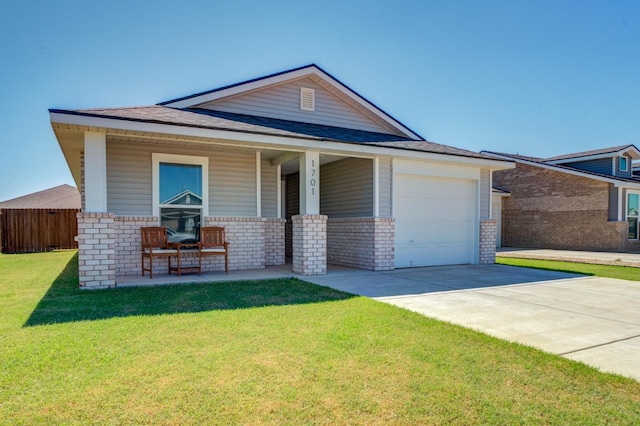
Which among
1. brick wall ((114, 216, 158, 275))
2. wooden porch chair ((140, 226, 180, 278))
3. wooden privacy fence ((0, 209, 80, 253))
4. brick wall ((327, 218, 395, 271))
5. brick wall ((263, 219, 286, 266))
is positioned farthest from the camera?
wooden privacy fence ((0, 209, 80, 253))

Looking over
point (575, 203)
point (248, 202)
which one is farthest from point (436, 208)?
point (575, 203)

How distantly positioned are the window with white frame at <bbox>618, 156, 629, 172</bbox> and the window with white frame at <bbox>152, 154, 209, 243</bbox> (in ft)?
71.0

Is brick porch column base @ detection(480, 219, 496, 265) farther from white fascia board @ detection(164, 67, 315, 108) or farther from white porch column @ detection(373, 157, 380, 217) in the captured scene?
→ white fascia board @ detection(164, 67, 315, 108)

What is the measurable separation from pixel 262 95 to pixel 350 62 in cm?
385

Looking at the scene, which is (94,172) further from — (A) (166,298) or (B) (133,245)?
(A) (166,298)

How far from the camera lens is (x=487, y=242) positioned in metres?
11.4

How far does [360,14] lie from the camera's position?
35.7ft

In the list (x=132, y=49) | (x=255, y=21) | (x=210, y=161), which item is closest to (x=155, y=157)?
(x=210, y=161)

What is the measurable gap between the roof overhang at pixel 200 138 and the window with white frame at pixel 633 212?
12.8 m

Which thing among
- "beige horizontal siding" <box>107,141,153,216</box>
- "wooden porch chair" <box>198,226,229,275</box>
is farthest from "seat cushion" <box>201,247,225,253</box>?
"beige horizontal siding" <box>107,141,153,216</box>

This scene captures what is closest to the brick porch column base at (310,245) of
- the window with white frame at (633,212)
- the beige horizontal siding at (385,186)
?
the beige horizontal siding at (385,186)

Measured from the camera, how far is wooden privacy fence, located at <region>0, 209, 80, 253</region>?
674 inches

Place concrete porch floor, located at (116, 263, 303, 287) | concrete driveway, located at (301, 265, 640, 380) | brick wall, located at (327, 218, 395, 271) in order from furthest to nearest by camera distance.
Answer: brick wall, located at (327, 218, 395, 271) → concrete porch floor, located at (116, 263, 303, 287) → concrete driveway, located at (301, 265, 640, 380)

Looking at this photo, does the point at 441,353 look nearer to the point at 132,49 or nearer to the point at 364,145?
the point at 364,145
